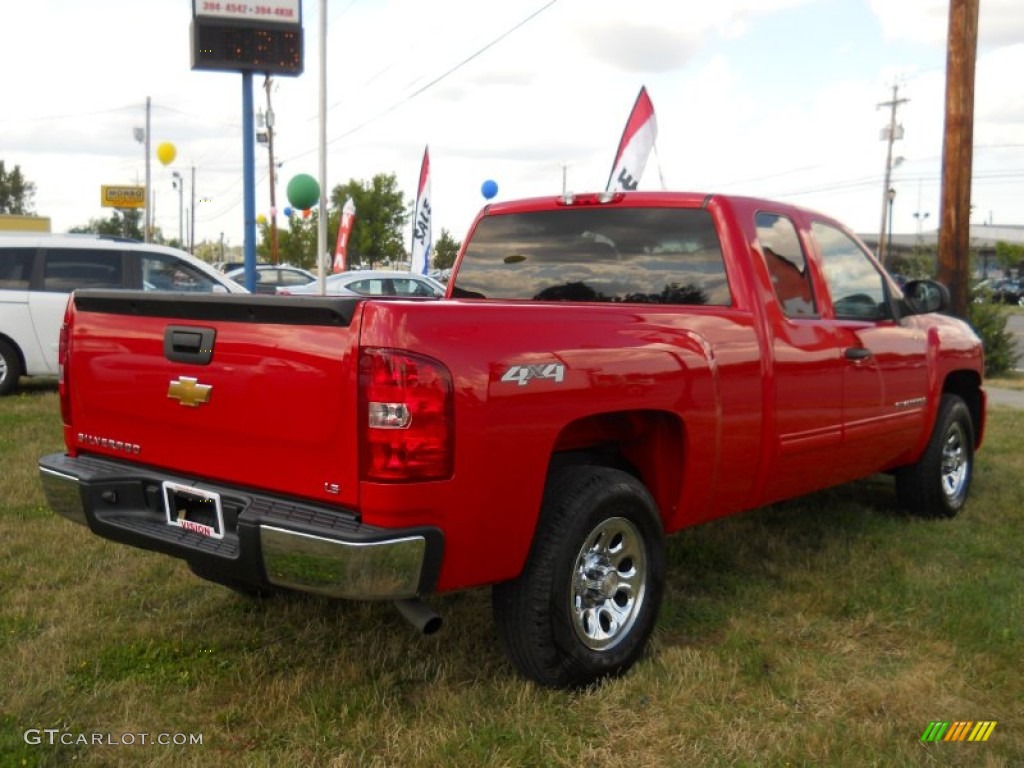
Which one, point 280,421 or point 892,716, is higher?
point 280,421

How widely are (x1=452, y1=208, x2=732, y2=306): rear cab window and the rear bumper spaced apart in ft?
6.30

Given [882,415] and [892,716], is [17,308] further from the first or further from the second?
[892,716]

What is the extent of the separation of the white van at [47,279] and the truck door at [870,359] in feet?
23.5

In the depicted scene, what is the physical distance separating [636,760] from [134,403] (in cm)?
209

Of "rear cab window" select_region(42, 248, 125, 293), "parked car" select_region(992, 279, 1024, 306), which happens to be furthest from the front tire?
"parked car" select_region(992, 279, 1024, 306)

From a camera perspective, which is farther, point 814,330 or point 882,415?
point 882,415

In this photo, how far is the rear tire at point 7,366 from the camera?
10.6 meters

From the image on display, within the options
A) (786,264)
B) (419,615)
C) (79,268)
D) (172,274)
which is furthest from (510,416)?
(79,268)

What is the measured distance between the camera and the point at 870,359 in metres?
4.98

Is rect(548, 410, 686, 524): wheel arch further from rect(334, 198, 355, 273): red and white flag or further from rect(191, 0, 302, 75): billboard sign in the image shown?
rect(334, 198, 355, 273): red and white flag

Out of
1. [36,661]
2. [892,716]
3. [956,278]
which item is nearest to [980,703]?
[892,716]

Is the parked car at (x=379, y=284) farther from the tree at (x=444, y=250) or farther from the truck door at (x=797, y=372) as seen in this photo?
the tree at (x=444, y=250)

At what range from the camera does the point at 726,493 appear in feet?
13.8

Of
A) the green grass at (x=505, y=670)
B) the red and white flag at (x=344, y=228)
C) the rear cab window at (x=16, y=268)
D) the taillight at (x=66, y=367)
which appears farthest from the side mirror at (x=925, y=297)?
the red and white flag at (x=344, y=228)
